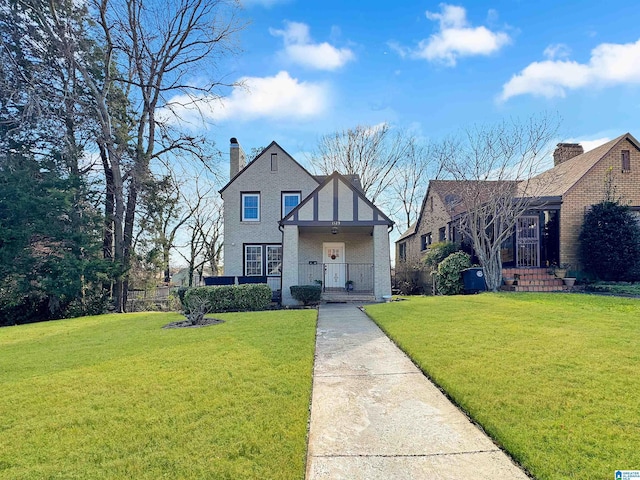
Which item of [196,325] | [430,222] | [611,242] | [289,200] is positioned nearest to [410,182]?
[430,222]

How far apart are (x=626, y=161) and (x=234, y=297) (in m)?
17.7

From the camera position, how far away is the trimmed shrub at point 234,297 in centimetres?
1284

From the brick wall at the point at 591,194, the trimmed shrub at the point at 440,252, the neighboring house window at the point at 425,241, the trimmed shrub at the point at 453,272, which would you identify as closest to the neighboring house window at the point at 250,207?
the trimmed shrub at the point at 440,252

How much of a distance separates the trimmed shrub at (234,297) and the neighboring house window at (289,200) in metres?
6.80

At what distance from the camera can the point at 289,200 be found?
64.6 feet

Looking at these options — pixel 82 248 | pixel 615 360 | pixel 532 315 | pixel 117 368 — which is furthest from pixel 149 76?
pixel 615 360

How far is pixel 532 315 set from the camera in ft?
29.4

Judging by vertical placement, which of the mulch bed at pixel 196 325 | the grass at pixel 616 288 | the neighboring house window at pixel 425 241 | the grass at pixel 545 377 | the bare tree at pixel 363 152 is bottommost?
the mulch bed at pixel 196 325

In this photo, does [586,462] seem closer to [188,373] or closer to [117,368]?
[188,373]

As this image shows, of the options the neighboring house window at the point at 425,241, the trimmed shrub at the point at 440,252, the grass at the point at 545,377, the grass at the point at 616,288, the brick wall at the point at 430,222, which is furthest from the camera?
the neighboring house window at the point at 425,241

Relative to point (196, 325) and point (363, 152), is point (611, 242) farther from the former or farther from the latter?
point (363, 152)

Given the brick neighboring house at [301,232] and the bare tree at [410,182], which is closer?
the brick neighboring house at [301,232]

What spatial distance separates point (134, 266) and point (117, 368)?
530 inches

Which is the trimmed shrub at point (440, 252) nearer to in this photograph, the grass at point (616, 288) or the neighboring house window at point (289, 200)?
the grass at point (616, 288)
